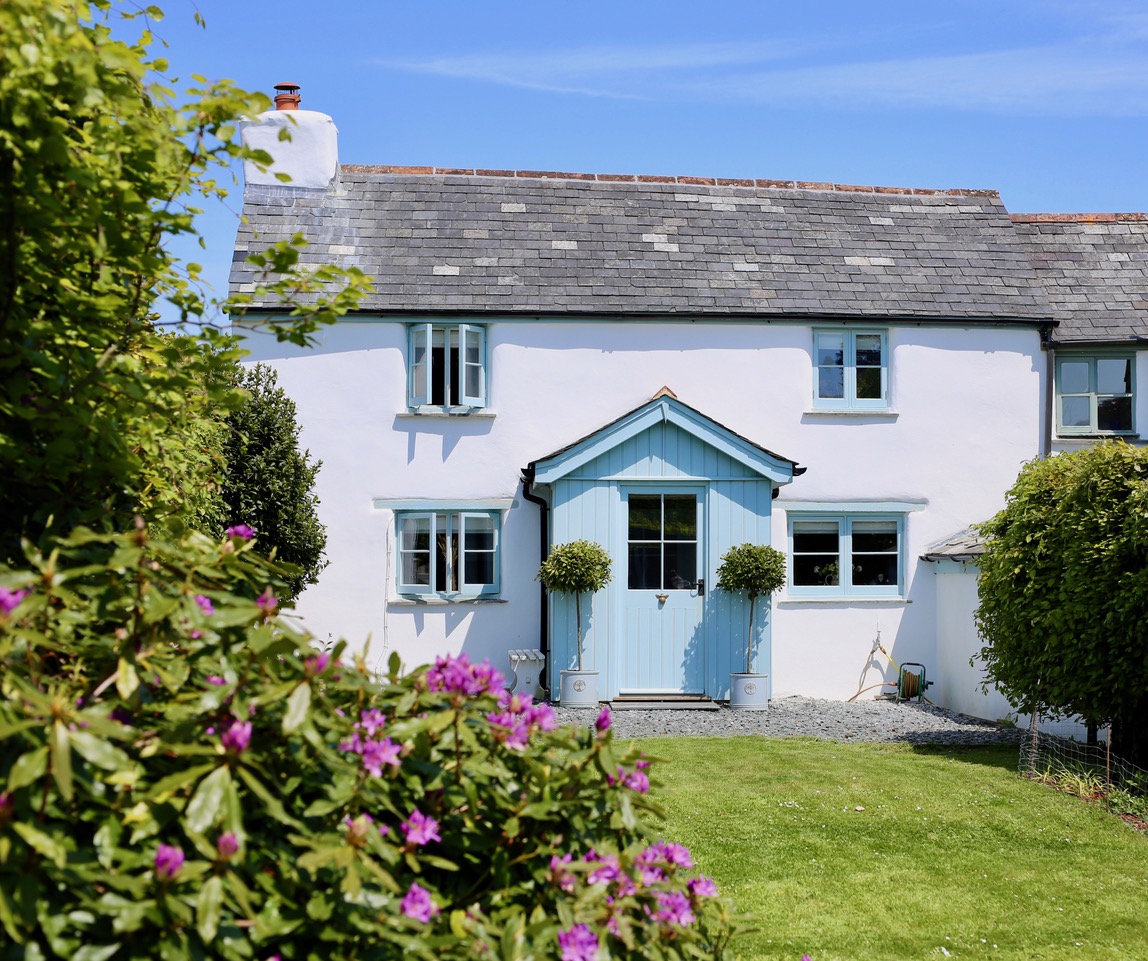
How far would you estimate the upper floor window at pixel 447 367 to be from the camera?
55.9 ft

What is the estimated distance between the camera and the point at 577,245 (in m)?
18.3

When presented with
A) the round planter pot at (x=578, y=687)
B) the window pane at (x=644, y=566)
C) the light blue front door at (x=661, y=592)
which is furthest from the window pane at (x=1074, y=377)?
the round planter pot at (x=578, y=687)

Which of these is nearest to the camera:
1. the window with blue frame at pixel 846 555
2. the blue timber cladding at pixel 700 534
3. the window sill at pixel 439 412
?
the blue timber cladding at pixel 700 534

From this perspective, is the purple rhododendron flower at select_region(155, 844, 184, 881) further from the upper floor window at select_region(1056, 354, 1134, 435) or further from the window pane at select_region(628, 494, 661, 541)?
the upper floor window at select_region(1056, 354, 1134, 435)

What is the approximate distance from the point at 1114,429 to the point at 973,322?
3341 mm

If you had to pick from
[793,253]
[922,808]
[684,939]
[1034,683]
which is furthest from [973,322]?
[684,939]

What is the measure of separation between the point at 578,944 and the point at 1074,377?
61.5ft

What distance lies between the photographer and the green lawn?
21.4 ft

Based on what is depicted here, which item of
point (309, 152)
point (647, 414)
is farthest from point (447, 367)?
point (309, 152)

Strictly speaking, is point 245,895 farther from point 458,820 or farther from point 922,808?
point 922,808

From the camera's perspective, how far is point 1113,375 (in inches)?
743

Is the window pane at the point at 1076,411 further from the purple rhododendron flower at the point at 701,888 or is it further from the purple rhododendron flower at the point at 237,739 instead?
the purple rhododendron flower at the point at 237,739

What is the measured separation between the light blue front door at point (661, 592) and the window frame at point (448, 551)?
206 cm

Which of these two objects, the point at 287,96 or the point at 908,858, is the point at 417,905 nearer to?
the point at 908,858
